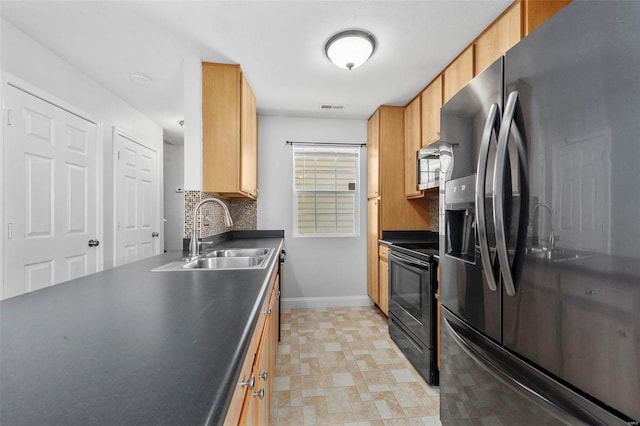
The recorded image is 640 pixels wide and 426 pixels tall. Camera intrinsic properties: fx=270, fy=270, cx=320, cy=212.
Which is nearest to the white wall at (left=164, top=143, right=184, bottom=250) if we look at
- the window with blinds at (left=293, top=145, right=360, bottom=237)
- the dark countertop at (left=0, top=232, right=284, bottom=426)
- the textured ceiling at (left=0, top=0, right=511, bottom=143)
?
the textured ceiling at (left=0, top=0, right=511, bottom=143)

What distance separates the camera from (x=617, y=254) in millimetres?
646

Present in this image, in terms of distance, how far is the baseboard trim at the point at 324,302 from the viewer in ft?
11.3

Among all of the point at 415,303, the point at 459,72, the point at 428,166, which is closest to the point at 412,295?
the point at 415,303

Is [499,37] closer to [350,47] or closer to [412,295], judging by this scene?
[350,47]

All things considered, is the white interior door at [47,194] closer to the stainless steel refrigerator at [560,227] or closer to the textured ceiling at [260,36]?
the textured ceiling at [260,36]

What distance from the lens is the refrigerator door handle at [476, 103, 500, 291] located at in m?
1.02

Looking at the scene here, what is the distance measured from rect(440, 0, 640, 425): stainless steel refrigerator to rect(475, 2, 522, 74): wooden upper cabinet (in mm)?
676

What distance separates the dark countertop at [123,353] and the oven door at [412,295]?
1.35m

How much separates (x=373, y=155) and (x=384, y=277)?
1.46 m

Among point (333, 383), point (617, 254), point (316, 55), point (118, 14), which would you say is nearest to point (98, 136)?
point (118, 14)

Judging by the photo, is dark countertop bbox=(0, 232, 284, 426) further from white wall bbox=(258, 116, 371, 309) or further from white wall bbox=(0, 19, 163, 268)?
white wall bbox=(258, 116, 371, 309)

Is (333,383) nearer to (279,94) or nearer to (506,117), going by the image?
(506,117)

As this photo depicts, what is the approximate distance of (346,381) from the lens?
6.40 ft

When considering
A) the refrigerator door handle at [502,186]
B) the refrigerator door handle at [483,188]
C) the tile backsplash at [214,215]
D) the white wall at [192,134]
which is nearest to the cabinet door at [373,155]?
the tile backsplash at [214,215]
